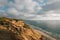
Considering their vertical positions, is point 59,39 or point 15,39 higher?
point 15,39

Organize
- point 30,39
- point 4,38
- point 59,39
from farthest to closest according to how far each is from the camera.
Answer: point 59,39
point 30,39
point 4,38

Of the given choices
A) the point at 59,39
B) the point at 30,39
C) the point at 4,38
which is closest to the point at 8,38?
the point at 4,38

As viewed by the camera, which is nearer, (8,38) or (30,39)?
(8,38)

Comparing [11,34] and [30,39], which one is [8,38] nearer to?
[11,34]

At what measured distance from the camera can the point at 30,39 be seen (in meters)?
38.1

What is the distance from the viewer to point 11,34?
26.8 m

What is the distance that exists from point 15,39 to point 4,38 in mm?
1716

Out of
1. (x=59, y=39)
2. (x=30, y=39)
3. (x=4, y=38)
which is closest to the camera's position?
(x=4, y=38)

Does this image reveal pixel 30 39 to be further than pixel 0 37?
Yes

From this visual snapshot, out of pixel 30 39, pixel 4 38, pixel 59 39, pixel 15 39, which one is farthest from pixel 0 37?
pixel 59 39

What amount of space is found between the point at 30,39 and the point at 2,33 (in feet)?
39.8

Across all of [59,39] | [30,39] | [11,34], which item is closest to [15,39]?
[11,34]

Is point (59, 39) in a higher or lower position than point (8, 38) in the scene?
lower

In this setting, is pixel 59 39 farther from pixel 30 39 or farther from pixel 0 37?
pixel 0 37
